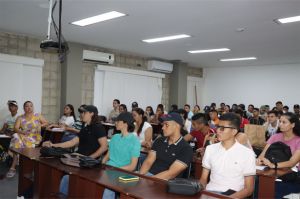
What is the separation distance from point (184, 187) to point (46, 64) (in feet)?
20.4

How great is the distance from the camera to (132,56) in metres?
9.18

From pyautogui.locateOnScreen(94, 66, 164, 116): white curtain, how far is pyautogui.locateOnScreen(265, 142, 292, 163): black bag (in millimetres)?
5789

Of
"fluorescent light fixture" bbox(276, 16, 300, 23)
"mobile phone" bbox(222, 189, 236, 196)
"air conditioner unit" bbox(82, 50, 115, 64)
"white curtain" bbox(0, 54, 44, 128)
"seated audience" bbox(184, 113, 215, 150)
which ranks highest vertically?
"fluorescent light fixture" bbox(276, 16, 300, 23)

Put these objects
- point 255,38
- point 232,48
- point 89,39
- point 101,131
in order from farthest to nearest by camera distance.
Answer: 1. point 232,48
2. point 89,39
3. point 255,38
4. point 101,131

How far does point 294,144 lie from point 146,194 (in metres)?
2.20

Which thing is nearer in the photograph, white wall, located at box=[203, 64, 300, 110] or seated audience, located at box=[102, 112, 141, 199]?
seated audience, located at box=[102, 112, 141, 199]

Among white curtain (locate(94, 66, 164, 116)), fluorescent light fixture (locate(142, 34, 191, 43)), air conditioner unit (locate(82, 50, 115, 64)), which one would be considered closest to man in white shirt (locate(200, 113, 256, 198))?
Result: fluorescent light fixture (locate(142, 34, 191, 43))

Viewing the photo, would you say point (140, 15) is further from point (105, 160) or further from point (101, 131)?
point (105, 160)

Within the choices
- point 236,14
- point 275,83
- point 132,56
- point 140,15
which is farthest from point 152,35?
point 275,83

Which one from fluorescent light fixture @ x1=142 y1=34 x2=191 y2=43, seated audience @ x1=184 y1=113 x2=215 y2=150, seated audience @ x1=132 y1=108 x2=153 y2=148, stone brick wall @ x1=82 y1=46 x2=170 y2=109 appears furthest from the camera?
stone brick wall @ x1=82 y1=46 x2=170 y2=109

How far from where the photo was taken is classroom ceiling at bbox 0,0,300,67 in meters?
4.19

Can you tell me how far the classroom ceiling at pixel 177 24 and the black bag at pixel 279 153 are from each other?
198 cm

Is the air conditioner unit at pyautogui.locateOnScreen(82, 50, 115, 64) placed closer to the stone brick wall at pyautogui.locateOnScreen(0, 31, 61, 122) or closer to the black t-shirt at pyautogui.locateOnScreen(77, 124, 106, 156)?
the stone brick wall at pyautogui.locateOnScreen(0, 31, 61, 122)

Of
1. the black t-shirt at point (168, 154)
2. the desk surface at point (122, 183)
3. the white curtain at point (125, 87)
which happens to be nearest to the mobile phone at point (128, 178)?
the desk surface at point (122, 183)
